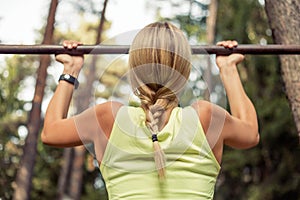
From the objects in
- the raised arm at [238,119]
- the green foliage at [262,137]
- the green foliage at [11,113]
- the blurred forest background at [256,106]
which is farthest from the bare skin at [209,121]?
the green foliage at [11,113]

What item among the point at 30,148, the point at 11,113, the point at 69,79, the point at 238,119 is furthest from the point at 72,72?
the point at 11,113

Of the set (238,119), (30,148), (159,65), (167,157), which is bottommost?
(30,148)

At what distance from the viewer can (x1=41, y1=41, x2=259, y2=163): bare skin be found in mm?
1664

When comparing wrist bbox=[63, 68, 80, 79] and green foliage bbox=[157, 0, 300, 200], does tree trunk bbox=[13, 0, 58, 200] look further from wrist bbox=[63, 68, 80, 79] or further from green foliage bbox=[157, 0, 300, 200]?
wrist bbox=[63, 68, 80, 79]

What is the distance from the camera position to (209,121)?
1662 millimetres

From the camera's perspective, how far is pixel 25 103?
2036 centimetres

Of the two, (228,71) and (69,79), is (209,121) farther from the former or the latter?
(69,79)

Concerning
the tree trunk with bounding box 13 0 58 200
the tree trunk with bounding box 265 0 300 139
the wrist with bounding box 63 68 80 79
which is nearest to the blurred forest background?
the tree trunk with bounding box 13 0 58 200

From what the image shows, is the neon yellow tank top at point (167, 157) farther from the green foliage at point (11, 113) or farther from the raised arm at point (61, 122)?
the green foliage at point (11, 113)

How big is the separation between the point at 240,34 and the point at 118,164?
1504 cm

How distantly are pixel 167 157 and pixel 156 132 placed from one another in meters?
0.07

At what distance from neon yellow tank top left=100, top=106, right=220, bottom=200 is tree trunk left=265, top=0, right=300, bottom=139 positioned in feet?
6.11

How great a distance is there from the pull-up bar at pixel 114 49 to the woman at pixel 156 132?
288 mm

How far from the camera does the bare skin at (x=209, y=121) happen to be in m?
1.66
